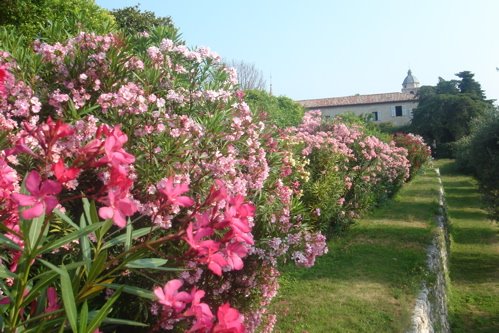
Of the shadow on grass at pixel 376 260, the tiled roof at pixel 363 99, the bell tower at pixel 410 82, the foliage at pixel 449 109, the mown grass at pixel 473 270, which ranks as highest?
the bell tower at pixel 410 82

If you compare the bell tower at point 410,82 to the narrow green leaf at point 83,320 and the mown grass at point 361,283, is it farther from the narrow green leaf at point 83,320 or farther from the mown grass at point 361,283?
the narrow green leaf at point 83,320

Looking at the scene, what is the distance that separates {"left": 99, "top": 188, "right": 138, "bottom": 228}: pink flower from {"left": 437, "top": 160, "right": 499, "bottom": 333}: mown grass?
325 inches

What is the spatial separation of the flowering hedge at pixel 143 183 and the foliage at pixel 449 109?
3707 cm

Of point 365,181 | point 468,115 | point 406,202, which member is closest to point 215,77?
point 365,181

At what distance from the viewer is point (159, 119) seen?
2.94 meters

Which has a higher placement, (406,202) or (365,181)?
(365,181)

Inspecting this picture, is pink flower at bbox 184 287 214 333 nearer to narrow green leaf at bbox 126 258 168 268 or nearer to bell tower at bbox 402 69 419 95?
narrow green leaf at bbox 126 258 168 268

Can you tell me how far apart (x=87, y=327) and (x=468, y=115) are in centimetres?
4123

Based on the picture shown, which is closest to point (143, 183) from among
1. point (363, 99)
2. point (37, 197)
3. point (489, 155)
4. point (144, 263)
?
point (144, 263)

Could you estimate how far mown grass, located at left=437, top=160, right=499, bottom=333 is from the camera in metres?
8.42

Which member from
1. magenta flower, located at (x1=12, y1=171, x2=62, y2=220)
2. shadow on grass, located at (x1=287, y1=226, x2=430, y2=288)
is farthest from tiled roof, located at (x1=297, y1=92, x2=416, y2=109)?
magenta flower, located at (x1=12, y1=171, x2=62, y2=220)

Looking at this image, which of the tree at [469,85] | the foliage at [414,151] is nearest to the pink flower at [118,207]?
the foliage at [414,151]

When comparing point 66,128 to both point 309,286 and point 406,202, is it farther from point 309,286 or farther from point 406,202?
point 406,202

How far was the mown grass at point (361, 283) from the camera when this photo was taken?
5461 mm
